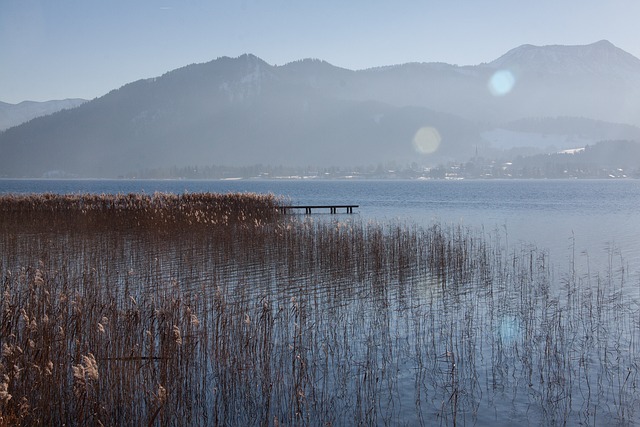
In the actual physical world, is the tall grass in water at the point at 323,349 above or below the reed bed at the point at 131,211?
below

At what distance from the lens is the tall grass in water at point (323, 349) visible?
847 centimetres

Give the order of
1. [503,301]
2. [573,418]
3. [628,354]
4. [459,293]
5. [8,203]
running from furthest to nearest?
[8,203] < [459,293] < [503,301] < [628,354] < [573,418]

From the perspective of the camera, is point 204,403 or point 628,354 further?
point 628,354

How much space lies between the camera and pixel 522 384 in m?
9.98

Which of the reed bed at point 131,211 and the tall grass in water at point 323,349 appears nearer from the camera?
the tall grass in water at point 323,349

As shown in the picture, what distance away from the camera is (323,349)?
11.2 m

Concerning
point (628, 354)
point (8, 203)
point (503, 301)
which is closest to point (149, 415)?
point (628, 354)

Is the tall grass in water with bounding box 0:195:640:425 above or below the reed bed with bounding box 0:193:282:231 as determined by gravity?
below

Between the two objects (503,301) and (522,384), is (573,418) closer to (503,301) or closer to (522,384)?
(522,384)

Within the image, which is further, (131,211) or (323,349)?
(131,211)

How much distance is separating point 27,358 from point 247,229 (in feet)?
71.6

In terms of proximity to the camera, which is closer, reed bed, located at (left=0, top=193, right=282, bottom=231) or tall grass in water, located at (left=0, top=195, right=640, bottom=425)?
tall grass in water, located at (left=0, top=195, right=640, bottom=425)

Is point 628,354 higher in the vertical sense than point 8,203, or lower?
lower

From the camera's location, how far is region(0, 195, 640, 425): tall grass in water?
847 centimetres
